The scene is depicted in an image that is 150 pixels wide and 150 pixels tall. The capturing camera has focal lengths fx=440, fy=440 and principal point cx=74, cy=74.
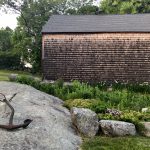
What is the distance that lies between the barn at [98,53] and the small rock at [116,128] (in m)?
20.5

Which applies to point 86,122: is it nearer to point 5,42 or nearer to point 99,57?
point 99,57

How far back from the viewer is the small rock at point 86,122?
46.0 ft

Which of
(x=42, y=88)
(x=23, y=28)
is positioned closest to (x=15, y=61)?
(x=23, y=28)

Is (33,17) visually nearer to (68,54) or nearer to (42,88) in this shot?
(68,54)

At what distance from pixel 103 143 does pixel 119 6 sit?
167 ft

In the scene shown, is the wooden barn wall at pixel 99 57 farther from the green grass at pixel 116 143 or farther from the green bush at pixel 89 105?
the green grass at pixel 116 143

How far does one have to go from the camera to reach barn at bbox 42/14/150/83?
34969 mm

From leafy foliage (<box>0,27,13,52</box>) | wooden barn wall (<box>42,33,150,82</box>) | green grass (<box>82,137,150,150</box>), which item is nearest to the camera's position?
green grass (<box>82,137,150,150</box>)

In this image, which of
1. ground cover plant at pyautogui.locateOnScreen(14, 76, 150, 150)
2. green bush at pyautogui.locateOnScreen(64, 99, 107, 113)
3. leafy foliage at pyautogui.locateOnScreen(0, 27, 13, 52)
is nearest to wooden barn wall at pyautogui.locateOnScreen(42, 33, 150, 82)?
ground cover plant at pyautogui.locateOnScreen(14, 76, 150, 150)

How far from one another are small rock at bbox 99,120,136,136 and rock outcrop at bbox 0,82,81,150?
3.41 ft

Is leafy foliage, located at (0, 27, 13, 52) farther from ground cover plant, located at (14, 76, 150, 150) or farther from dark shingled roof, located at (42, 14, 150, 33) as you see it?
ground cover plant, located at (14, 76, 150, 150)

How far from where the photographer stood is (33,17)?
65.5m

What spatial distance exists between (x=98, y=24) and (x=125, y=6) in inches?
934

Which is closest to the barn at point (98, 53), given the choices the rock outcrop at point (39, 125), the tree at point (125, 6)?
the rock outcrop at point (39, 125)
